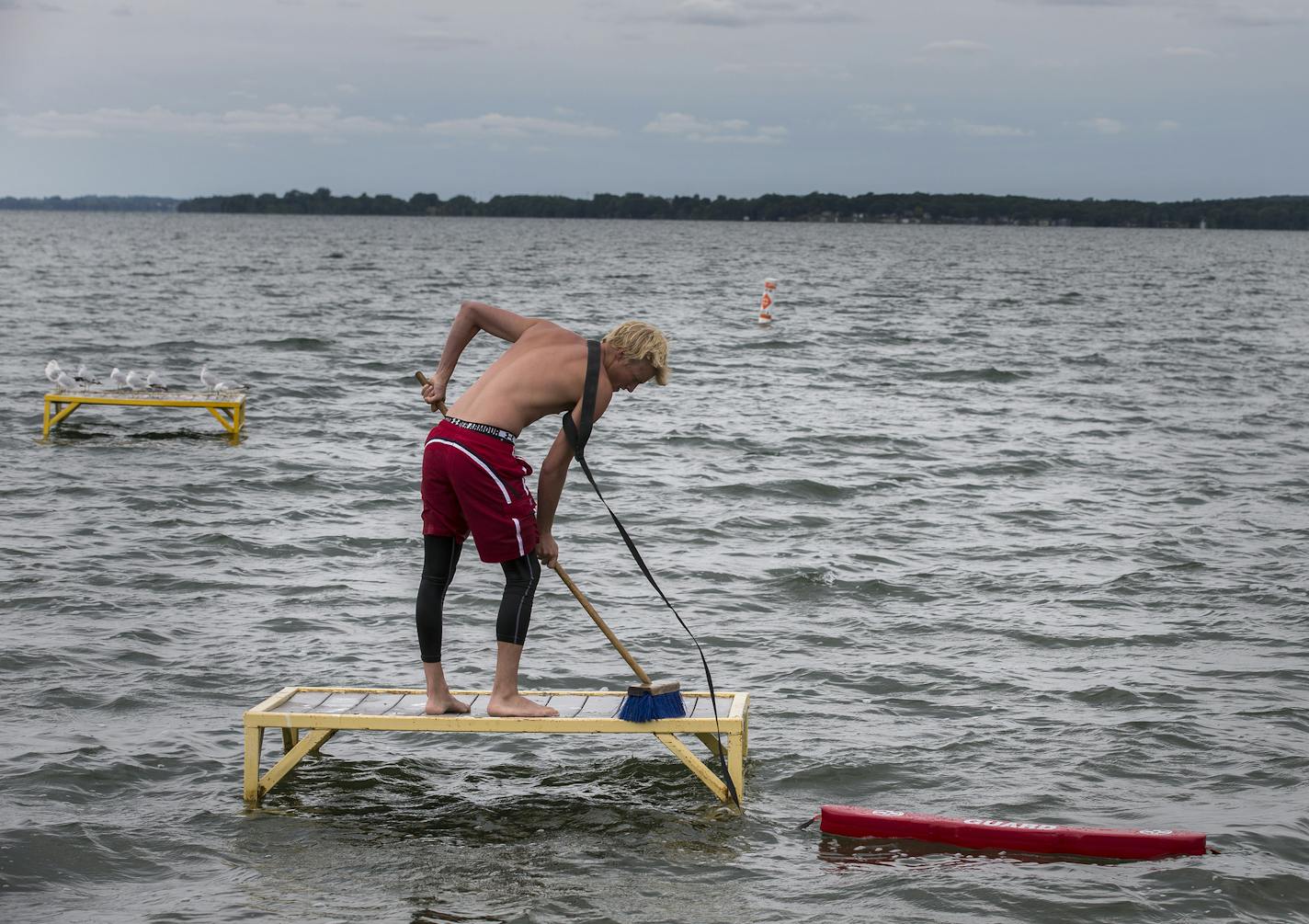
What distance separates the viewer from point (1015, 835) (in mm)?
5996

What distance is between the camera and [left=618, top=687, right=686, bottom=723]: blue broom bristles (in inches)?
245

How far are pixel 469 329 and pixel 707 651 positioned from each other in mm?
3872

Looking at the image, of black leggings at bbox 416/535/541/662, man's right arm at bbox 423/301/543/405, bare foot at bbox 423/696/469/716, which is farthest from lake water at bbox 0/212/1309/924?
man's right arm at bbox 423/301/543/405

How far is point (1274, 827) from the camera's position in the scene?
636 cm

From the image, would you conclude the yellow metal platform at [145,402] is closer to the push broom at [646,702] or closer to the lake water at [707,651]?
the lake water at [707,651]

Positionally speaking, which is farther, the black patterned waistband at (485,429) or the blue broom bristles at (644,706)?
the blue broom bristles at (644,706)

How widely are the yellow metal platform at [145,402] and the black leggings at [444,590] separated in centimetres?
1114

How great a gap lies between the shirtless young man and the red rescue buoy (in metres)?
1.75

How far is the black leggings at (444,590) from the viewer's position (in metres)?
6.17

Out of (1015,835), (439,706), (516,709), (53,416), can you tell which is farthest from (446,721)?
(53,416)

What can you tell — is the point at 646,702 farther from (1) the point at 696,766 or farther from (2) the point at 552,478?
(2) the point at 552,478

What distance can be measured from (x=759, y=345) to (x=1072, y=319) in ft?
45.5

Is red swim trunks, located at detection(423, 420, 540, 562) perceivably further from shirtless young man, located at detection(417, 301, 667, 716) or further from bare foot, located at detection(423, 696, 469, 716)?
bare foot, located at detection(423, 696, 469, 716)

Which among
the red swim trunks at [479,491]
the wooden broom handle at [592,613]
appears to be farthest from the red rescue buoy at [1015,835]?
the red swim trunks at [479,491]
